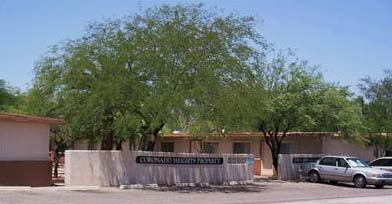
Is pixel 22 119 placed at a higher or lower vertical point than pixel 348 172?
higher

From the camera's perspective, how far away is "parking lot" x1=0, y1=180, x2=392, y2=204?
21.1 m

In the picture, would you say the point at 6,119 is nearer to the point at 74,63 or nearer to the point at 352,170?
the point at 74,63

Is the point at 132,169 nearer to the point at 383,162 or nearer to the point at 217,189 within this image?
the point at 217,189

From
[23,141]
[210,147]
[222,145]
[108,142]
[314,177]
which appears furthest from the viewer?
[210,147]

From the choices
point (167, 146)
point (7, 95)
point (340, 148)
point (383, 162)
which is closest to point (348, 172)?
point (383, 162)

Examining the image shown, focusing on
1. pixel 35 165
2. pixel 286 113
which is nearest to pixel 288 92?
pixel 286 113

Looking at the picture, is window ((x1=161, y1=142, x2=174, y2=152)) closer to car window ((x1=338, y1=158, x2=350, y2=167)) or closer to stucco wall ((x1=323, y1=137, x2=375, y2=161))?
stucco wall ((x1=323, y1=137, x2=375, y2=161))

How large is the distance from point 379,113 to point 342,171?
17.7 meters

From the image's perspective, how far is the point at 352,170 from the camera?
33.1 meters

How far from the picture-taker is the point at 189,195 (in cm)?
2452

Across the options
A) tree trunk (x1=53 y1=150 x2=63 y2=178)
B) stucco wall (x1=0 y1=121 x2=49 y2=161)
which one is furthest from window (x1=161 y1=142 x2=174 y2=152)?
stucco wall (x1=0 y1=121 x2=49 y2=161)

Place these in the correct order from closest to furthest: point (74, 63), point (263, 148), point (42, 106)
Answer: point (74, 63), point (42, 106), point (263, 148)

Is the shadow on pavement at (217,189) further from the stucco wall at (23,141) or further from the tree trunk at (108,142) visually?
the tree trunk at (108,142)

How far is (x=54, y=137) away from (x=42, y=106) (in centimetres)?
702
